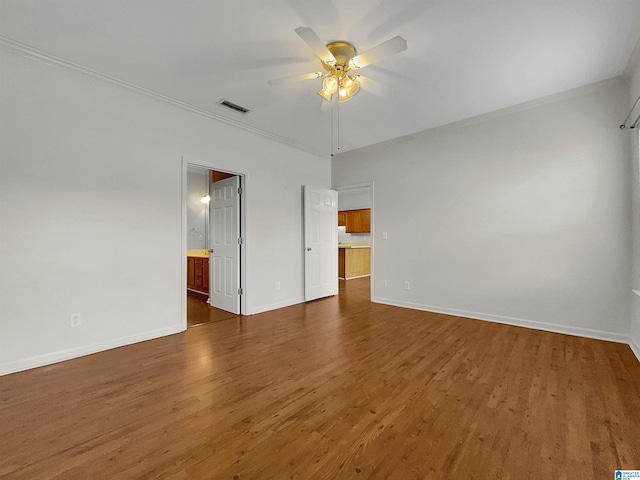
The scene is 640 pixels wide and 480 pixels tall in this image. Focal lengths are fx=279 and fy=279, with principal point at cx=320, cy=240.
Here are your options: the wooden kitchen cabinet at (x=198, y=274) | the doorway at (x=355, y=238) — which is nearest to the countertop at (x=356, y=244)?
the doorway at (x=355, y=238)

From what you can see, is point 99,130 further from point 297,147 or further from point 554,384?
point 554,384

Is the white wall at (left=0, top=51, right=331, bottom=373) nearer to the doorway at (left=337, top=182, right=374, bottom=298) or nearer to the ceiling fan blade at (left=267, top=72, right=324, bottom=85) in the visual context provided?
the ceiling fan blade at (left=267, top=72, right=324, bottom=85)

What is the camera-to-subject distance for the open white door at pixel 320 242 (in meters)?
5.02

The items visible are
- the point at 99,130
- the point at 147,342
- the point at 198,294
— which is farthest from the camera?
the point at 198,294

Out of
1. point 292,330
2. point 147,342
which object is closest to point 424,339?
point 292,330

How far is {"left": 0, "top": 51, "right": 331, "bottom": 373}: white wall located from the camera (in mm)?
2387

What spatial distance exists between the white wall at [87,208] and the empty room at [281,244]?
2cm

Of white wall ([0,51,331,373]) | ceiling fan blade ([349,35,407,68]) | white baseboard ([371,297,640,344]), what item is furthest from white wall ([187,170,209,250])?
ceiling fan blade ([349,35,407,68])

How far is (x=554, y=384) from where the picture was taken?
218 centimetres

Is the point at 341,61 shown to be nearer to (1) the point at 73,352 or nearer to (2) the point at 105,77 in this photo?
(2) the point at 105,77

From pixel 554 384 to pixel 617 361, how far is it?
0.98 metres

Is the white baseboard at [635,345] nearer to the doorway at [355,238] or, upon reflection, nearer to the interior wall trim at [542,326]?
the interior wall trim at [542,326]

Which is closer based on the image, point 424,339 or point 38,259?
point 38,259

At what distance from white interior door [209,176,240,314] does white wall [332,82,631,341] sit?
2.48m
